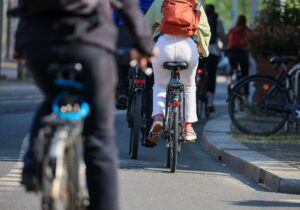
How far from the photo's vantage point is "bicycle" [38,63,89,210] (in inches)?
174

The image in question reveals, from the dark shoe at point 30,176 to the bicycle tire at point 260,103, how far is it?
795 cm

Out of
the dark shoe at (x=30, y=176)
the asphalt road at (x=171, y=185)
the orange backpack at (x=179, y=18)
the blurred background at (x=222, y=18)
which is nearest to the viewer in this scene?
the dark shoe at (x=30, y=176)

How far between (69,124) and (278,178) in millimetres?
4256

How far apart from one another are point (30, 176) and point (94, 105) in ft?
1.51

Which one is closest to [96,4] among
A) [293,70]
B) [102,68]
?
[102,68]

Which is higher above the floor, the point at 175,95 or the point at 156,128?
the point at 175,95

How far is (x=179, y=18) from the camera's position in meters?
9.25

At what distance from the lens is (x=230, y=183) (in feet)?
29.2

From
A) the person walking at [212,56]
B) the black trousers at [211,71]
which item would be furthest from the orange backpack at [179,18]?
the black trousers at [211,71]

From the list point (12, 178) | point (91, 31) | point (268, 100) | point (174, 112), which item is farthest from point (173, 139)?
point (91, 31)

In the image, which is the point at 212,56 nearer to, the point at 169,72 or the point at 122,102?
the point at 122,102

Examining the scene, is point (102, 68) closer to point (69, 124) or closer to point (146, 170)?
point (69, 124)

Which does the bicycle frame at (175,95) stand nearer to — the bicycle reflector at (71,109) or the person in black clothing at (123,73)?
the person in black clothing at (123,73)

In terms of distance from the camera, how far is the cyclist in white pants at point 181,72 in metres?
9.37
